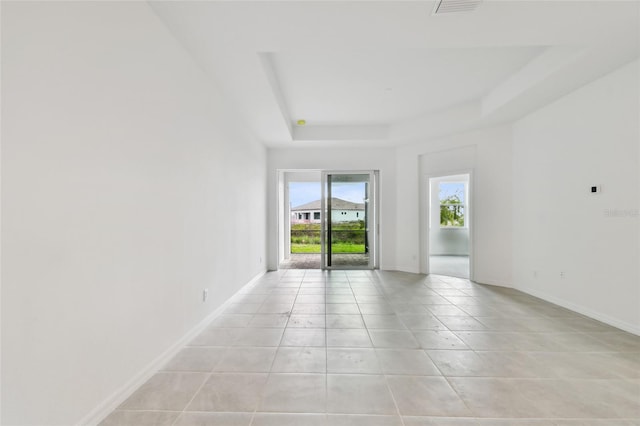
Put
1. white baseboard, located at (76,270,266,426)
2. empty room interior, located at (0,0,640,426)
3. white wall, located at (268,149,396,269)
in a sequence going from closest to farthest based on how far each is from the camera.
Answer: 1. empty room interior, located at (0,0,640,426)
2. white baseboard, located at (76,270,266,426)
3. white wall, located at (268,149,396,269)

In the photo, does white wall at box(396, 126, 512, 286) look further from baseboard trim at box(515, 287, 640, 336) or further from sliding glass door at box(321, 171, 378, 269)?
sliding glass door at box(321, 171, 378, 269)

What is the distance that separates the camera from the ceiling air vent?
1906mm

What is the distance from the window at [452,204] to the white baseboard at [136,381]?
762 cm

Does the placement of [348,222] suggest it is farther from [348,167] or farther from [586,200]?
[586,200]

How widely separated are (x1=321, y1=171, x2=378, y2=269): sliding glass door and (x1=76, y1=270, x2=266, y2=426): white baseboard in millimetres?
3523

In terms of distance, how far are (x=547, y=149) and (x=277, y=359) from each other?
4377mm

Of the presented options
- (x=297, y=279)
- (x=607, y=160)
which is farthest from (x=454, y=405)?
(x=297, y=279)

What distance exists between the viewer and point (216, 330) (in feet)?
9.05

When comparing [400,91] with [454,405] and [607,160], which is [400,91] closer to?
[607,160]

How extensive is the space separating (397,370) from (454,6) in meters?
2.77

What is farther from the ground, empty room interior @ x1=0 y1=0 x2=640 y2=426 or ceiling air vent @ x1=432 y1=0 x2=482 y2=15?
ceiling air vent @ x1=432 y1=0 x2=482 y2=15

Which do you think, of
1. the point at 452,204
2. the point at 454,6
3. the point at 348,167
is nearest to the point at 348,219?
the point at 348,167

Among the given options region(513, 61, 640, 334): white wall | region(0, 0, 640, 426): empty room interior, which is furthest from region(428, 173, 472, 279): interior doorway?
region(513, 61, 640, 334): white wall

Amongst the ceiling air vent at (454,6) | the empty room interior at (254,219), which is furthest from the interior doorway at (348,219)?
the ceiling air vent at (454,6)
